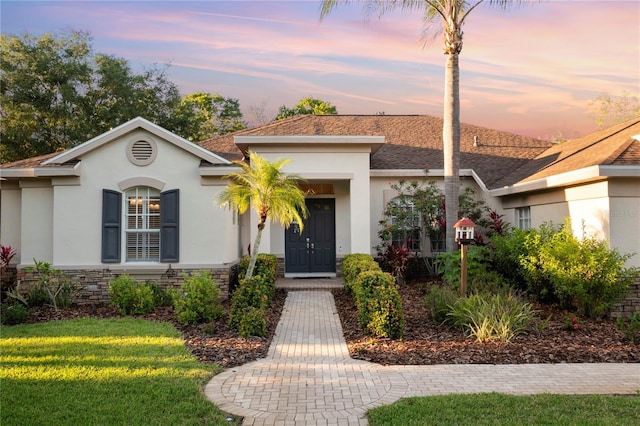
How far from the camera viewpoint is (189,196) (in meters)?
12.7

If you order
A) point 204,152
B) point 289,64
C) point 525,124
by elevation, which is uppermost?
point 289,64

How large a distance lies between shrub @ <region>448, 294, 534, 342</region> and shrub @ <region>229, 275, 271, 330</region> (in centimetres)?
380

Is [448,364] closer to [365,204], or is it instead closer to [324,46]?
[365,204]

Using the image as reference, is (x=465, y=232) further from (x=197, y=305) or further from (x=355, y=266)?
(x=197, y=305)

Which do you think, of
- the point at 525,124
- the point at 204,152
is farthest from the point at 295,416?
the point at 525,124

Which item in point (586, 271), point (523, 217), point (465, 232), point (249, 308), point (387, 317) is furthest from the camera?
point (523, 217)

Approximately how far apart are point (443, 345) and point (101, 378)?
5326 millimetres

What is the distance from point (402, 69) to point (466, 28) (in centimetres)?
382

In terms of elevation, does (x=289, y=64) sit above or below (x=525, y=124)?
above

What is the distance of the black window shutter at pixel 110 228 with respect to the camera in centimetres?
1243

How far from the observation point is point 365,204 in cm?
1459

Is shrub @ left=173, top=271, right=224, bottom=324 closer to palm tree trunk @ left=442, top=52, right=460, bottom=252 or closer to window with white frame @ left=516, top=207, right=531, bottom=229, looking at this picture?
palm tree trunk @ left=442, top=52, right=460, bottom=252

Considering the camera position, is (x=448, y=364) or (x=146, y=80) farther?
(x=146, y=80)

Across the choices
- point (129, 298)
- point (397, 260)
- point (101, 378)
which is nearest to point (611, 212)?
point (397, 260)
